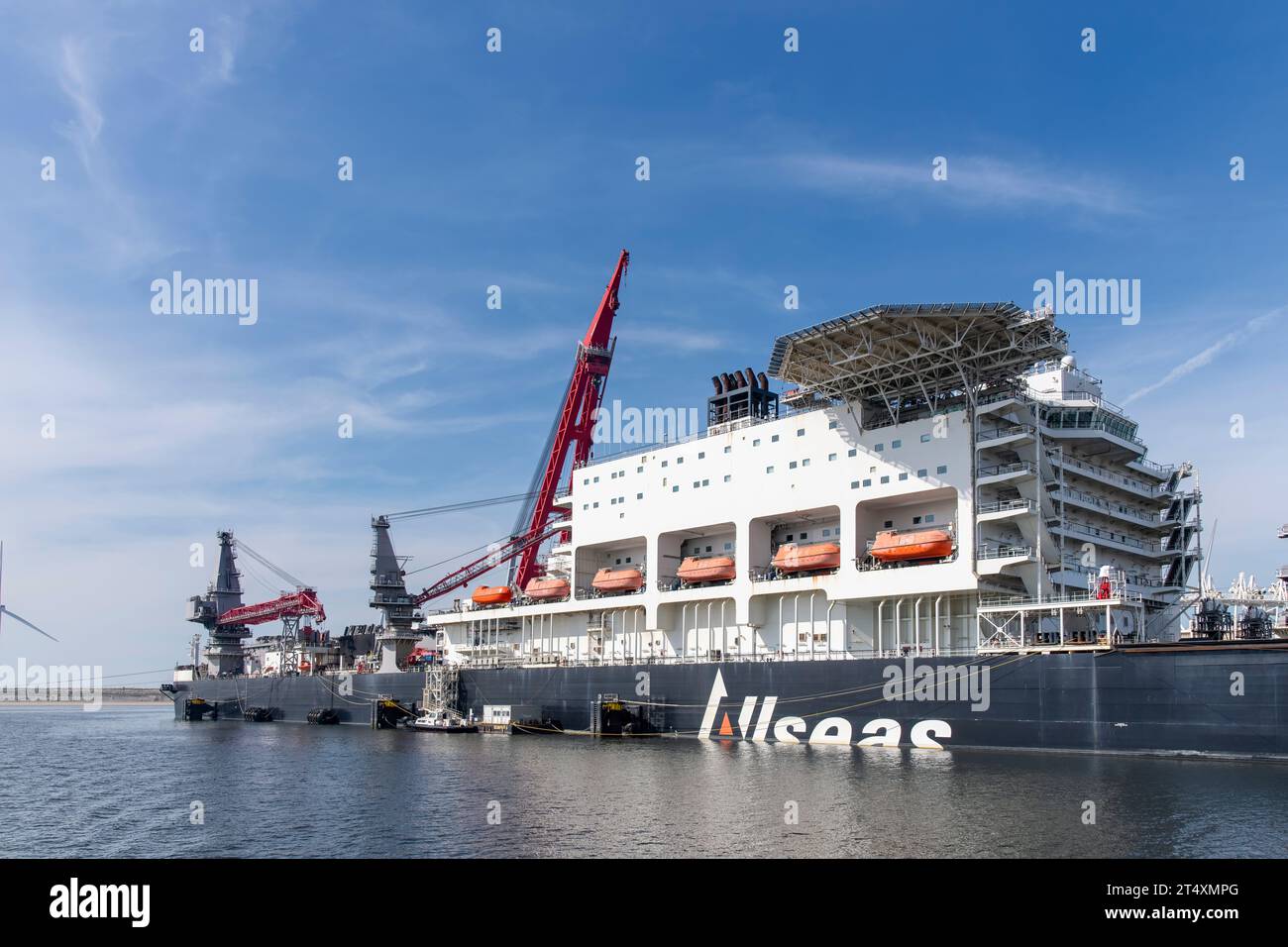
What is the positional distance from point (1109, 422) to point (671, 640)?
74.9 feet

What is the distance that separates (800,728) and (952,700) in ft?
22.6

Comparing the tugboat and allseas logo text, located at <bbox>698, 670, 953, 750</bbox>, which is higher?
allseas logo text, located at <bbox>698, 670, 953, 750</bbox>

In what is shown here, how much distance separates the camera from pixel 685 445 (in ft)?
169

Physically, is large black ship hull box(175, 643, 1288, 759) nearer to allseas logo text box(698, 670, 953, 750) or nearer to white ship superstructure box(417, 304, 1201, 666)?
allseas logo text box(698, 670, 953, 750)

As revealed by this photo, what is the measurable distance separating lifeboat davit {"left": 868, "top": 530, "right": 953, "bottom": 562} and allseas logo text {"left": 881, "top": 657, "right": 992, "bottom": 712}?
449cm

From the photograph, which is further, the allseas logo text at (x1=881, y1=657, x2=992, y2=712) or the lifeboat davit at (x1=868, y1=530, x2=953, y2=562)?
the lifeboat davit at (x1=868, y1=530, x2=953, y2=562)

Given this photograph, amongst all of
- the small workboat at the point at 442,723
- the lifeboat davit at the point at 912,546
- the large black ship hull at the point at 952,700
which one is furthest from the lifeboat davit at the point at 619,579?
the lifeboat davit at the point at 912,546

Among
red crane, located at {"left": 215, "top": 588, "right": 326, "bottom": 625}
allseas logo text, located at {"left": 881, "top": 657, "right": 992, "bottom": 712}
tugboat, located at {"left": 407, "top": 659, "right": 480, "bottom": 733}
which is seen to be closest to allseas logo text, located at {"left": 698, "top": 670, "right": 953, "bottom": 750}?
allseas logo text, located at {"left": 881, "top": 657, "right": 992, "bottom": 712}

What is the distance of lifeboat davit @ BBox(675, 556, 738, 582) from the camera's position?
158 ft
